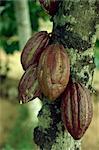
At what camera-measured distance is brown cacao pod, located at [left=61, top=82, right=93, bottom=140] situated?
4.08 feet

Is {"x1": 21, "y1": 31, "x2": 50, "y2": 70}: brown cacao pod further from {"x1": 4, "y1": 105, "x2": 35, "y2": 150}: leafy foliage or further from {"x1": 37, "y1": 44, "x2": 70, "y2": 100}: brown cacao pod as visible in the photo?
{"x1": 4, "y1": 105, "x2": 35, "y2": 150}: leafy foliage

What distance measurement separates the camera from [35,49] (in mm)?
1336

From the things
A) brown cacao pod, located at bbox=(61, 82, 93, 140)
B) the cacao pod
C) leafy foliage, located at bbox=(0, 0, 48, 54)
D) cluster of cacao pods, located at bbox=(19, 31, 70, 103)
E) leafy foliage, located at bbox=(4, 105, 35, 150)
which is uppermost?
the cacao pod

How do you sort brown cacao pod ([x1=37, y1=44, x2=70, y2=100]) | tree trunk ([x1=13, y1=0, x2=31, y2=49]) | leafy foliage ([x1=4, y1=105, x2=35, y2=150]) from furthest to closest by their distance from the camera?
leafy foliage ([x1=4, y1=105, x2=35, y2=150]) → tree trunk ([x1=13, y1=0, x2=31, y2=49]) → brown cacao pod ([x1=37, y1=44, x2=70, y2=100])

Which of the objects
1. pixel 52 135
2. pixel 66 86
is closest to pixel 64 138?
pixel 52 135

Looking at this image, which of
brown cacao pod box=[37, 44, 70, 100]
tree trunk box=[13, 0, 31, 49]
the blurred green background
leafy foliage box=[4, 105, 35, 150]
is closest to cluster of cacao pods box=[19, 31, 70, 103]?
brown cacao pod box=[37, 44, 70, 100]

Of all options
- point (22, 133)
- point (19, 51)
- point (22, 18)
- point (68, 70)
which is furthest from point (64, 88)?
point (22, 133)

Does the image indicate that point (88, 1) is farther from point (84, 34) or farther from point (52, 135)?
point (52, 135)

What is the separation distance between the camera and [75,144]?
1350 millimetres

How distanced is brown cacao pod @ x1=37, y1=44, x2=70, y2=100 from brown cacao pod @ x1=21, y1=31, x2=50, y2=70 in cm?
6

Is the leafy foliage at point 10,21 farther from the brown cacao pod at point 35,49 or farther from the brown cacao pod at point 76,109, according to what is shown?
the brown cacao pod at point 76,109

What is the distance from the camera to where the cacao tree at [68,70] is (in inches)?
48.8

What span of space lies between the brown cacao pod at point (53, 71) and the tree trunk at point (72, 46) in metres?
0.04

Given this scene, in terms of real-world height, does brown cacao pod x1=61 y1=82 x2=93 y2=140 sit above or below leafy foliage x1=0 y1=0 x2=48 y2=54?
above
